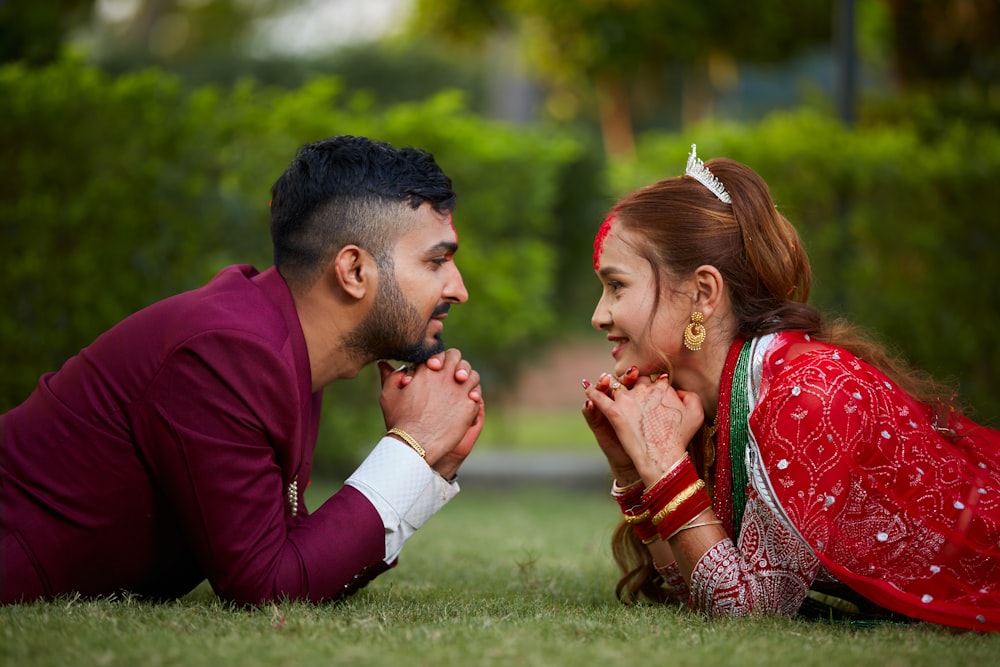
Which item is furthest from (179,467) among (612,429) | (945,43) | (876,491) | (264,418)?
(945,43)

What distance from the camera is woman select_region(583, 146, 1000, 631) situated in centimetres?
339

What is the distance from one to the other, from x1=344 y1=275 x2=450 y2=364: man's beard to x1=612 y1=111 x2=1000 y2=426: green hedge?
5449 millimetres

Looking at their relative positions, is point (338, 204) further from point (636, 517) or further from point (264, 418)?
point (636, 517)

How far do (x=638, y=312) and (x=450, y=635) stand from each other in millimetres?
1338

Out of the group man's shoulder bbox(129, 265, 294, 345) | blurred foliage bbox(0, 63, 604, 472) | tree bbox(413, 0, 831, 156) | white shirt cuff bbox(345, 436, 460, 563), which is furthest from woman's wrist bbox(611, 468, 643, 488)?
tree bbox(413, 0, 831, 156)

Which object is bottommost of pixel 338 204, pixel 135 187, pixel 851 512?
pixel 851 512

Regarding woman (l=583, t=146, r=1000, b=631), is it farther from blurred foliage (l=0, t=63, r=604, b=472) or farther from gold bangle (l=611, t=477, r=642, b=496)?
blurred foliage (l=0, t=63, r=604, b=472)

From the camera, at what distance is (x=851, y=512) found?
346 centimetres

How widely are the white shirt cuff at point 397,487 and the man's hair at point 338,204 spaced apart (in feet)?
2.01

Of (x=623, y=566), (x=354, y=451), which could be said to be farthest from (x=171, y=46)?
(x=623, y=566)

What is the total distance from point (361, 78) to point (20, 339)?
1721 centimetres

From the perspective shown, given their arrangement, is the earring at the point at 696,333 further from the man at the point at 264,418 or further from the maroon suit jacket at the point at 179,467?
the maroon suit jacket at the point at 179,467

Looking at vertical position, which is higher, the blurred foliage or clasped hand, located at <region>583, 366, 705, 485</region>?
the blurred foliage

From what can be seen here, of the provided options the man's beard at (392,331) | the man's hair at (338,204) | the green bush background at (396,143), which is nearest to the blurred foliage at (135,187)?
the green bush background at (396,143)
